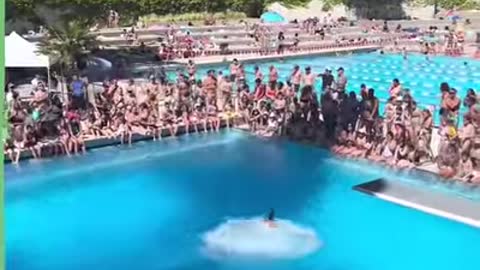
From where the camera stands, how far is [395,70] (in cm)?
2567

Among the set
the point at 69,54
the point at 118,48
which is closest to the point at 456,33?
the point at 118,48

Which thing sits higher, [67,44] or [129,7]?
[129,7]

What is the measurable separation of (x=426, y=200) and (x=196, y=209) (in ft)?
11.3

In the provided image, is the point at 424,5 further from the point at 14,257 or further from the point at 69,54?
the point at 14,257

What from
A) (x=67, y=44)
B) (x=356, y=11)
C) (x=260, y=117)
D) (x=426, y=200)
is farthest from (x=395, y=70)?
(x=356, y=11)

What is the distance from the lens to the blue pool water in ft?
26.8

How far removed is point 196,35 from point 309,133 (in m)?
19.0

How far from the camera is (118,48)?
85.5ft

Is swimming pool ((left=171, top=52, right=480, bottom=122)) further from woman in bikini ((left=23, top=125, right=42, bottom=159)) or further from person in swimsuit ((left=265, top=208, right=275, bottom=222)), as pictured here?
person in swimsuit ((left=265, top=208, right=275, bottom=222))

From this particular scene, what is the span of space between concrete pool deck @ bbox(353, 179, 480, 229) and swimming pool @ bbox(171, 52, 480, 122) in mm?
8794

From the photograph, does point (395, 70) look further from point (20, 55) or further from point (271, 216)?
point (271, 216)

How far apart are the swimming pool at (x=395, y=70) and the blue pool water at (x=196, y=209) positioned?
26.6 ft

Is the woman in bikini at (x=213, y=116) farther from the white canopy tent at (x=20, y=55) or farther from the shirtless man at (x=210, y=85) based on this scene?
the white canopy tent at (x=20, y=55)

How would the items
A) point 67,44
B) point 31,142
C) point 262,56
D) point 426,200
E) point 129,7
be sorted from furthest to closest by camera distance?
point 129,7 → point 262,56 → point 67,44 → point 31,142 → point 426,200
